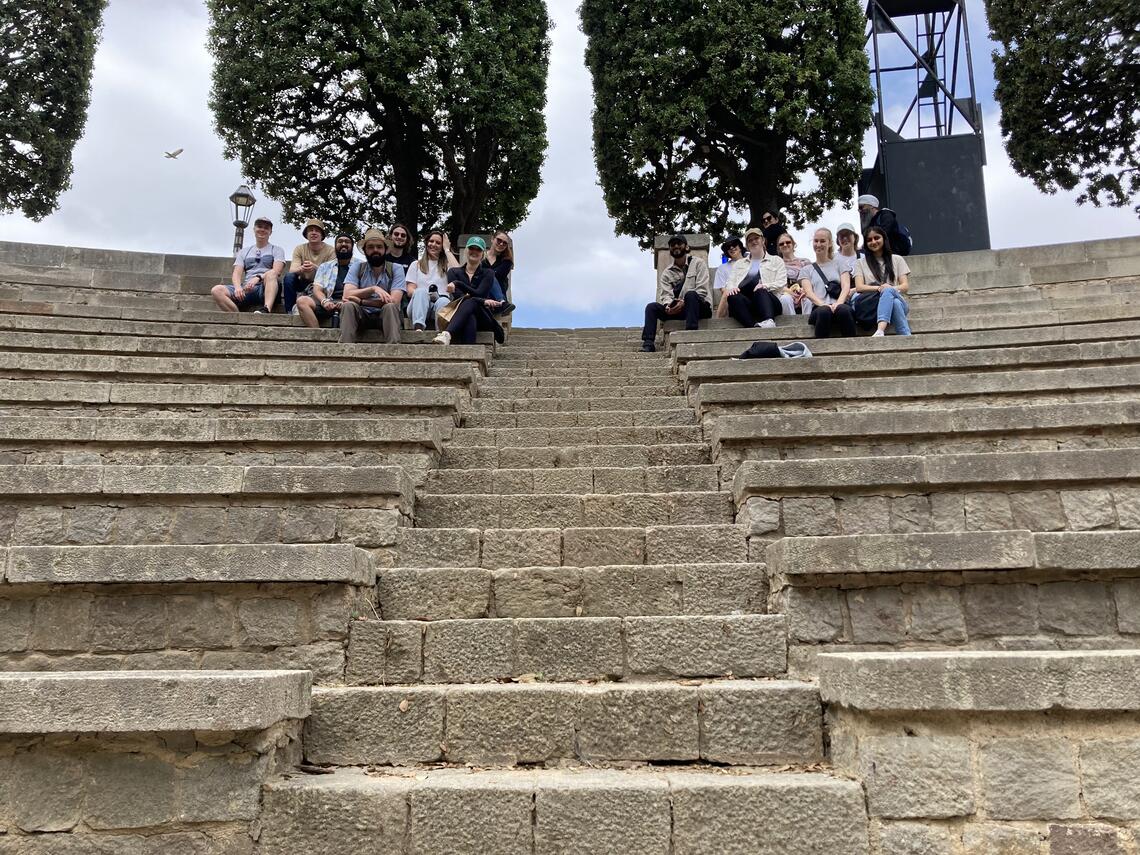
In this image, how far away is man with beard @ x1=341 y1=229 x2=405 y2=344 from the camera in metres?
7.60

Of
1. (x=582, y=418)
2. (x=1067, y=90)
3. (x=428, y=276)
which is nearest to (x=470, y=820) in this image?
(x=582, y=418)

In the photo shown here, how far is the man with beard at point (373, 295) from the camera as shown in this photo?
7602mm

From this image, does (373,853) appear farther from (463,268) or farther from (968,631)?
(463,268)

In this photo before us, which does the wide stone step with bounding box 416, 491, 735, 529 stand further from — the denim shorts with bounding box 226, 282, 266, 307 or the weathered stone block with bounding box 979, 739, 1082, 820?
the denim shorts with bounding box 226, 282, 266, 307

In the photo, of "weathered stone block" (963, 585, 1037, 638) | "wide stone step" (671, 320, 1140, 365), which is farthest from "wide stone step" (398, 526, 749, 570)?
"wide stone step" (671, 320, 1140, 365)

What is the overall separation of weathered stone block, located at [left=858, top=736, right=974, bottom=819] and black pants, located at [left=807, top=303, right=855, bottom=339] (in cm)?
576

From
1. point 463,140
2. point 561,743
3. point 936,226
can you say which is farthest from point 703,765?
point 463,140

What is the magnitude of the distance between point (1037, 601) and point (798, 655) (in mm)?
1042

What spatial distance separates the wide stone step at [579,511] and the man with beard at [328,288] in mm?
4461

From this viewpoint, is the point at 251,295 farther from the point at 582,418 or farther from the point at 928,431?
the point at 928,431

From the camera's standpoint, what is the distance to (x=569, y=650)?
3287 millimetres

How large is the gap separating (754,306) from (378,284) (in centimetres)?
404

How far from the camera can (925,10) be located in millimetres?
15016

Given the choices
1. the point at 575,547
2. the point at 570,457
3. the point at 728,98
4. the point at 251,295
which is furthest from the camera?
the point at 728,98
